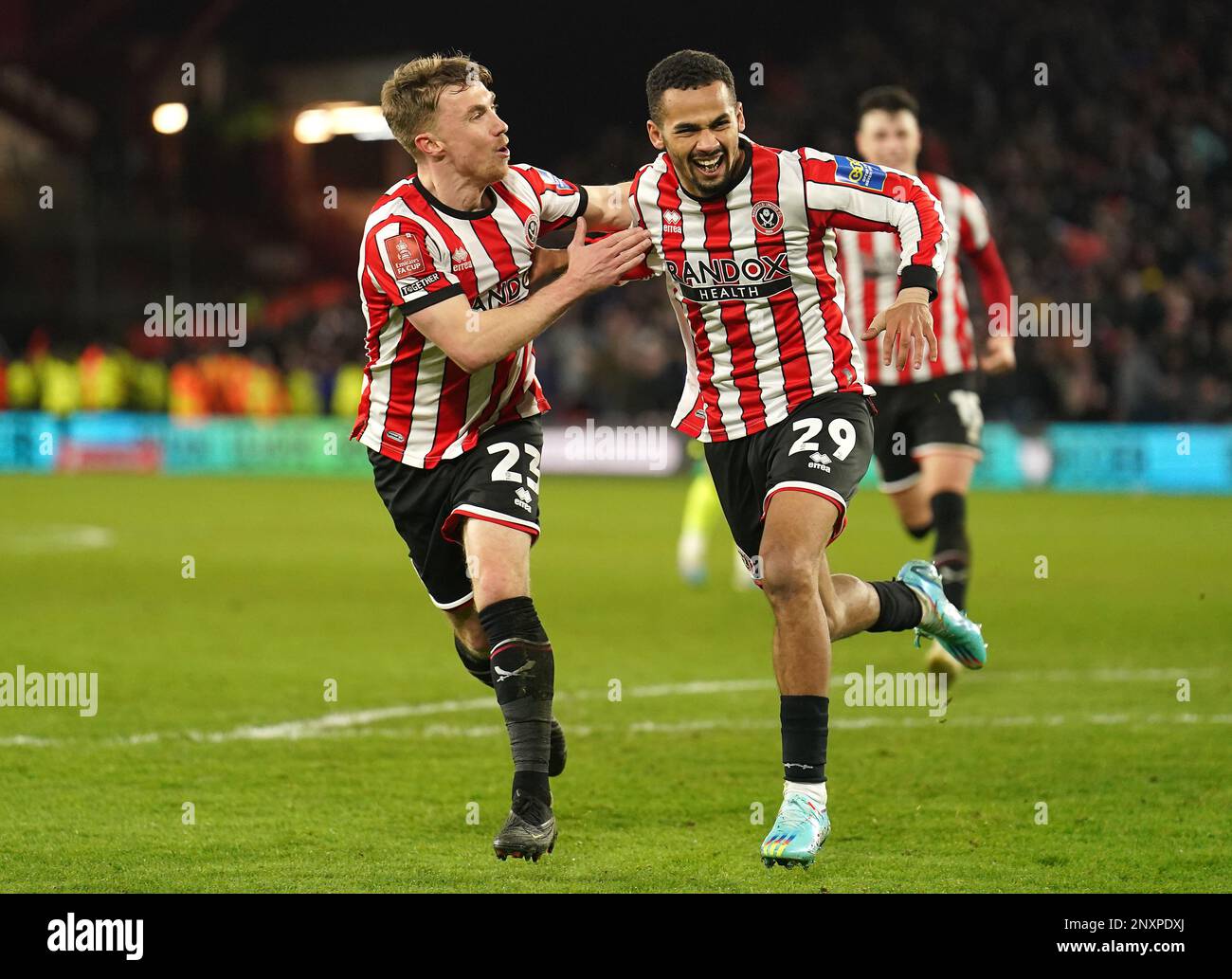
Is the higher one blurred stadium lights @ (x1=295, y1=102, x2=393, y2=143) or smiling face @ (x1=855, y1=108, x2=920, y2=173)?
blurred stadium lights @ (x1=295, y1=102, x2=393, y2=143)

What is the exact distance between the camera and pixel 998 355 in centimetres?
775

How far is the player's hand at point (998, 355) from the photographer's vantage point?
7.74 metres

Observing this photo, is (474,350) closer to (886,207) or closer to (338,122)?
(886,207)

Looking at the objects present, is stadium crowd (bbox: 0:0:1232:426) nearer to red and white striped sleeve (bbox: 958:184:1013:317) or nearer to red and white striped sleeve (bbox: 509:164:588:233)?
red and white striped sleeve (bbox: 958:184:1013:317)

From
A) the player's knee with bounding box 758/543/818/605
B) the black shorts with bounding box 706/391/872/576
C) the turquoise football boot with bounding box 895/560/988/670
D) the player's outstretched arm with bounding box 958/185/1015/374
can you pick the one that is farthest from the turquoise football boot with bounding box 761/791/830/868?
the player's outstretched arm with bounding box 958/185/1015/374

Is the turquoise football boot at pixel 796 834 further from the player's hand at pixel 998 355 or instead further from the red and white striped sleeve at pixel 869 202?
the player's hand at pixel 998 355

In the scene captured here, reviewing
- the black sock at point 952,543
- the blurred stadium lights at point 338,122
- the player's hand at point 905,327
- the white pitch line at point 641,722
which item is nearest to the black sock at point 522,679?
the player's hand at point 905,327

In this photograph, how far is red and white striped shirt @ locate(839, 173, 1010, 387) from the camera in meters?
8.16

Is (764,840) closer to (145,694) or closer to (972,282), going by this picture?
(145,694)

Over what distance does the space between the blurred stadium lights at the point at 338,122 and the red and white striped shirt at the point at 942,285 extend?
24440 mm

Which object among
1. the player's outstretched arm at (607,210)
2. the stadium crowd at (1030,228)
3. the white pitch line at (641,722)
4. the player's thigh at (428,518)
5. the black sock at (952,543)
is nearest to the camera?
the player's thigh at (428,518)

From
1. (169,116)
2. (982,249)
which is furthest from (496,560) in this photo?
(169,116)

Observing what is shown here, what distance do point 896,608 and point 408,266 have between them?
1.92 m

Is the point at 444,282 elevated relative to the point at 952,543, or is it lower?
elevated
